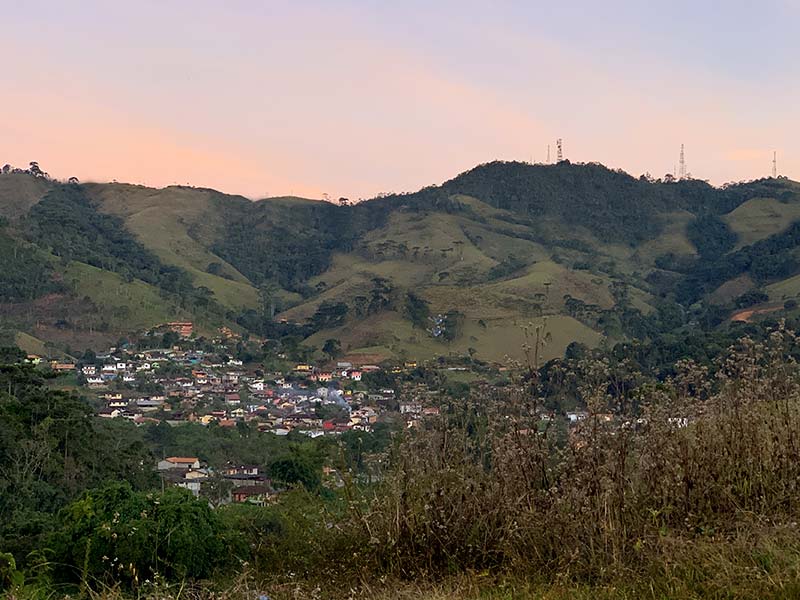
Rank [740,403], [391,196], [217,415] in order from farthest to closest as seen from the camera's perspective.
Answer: [391,196], [217,415], [740,403]

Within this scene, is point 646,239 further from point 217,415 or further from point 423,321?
point 217,415

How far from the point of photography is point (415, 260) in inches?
3462

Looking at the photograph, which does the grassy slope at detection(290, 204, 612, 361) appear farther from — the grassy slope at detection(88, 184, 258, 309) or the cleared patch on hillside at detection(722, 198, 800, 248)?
the cleared patch on hillside at detection(722, 198, 800, 248)

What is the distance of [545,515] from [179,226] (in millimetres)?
108653

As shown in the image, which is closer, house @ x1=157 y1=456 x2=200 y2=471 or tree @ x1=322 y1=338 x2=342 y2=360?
house @ x1=157 y1=456 x2=200 y2=471

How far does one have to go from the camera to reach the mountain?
63.3 meters

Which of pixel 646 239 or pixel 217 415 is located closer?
pixel 217 415

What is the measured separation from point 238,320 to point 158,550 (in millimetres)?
71718

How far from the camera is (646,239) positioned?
105m

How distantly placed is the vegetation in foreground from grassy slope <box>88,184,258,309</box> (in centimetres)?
7678


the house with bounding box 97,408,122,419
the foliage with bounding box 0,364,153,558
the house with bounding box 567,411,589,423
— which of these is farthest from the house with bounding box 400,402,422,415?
the house with bounding box 97,408,122,419

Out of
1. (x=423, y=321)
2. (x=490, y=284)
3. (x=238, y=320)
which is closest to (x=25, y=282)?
(x=238, y=320)

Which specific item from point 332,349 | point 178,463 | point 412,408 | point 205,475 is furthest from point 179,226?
point 412,408

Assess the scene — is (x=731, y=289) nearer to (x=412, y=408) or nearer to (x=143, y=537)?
(x=412, y=408)
